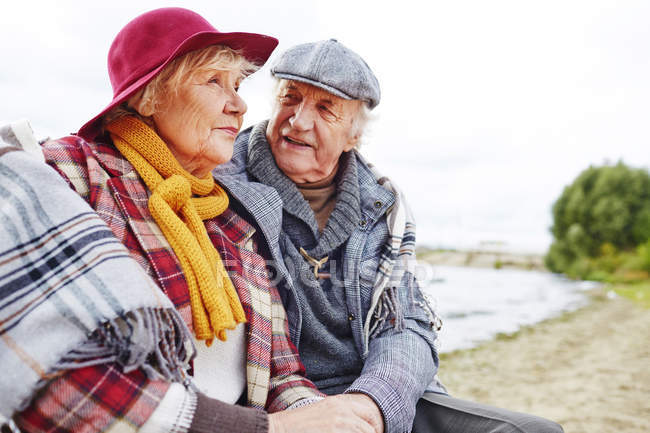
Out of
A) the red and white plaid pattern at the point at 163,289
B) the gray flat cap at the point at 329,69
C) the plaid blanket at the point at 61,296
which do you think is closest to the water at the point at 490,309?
the gray flat cap at the point at 329,69

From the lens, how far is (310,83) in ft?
7.11

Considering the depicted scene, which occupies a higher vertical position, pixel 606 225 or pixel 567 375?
pixel 567 375

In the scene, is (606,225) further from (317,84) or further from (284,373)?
(284,373)

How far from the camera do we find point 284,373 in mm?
1811

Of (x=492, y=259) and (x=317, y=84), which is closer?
(x=317, y=84)

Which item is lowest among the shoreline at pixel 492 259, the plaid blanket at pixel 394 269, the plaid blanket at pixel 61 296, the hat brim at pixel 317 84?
the shoreline at pixel 492 259

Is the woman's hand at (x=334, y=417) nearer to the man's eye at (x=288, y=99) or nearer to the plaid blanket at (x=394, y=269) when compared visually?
the plaid blanket at (x=394, y=269)

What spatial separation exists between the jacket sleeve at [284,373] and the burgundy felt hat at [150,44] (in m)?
0.92

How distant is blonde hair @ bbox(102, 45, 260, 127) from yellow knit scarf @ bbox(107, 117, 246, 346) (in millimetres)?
42

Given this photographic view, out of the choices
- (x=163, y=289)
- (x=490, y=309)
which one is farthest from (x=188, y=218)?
(x=490, y=309)

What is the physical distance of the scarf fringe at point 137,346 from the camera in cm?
111

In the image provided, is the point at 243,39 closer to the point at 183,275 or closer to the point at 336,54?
the point at 336,54

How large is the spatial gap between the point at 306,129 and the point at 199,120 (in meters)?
0.68

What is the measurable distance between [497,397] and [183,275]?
3.78 m
